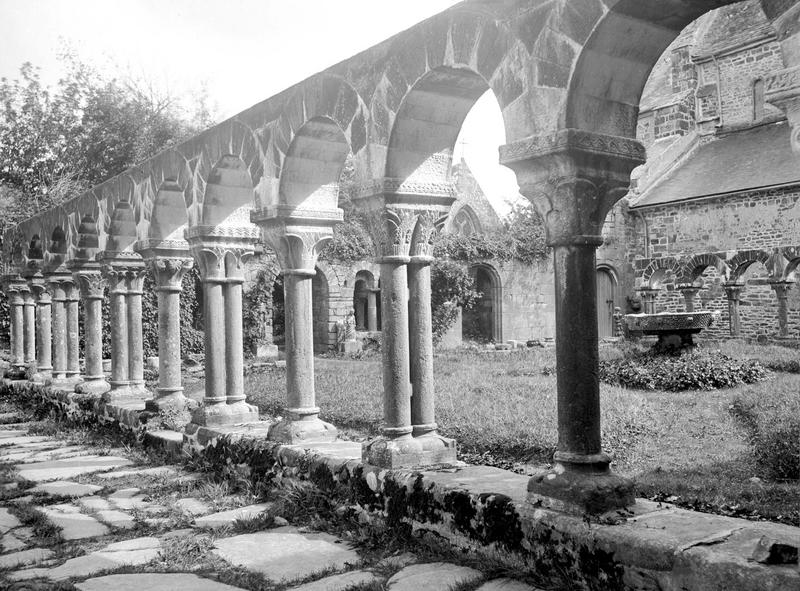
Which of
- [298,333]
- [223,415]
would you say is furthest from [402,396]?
[223,415]

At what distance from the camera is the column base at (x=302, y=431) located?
537cm

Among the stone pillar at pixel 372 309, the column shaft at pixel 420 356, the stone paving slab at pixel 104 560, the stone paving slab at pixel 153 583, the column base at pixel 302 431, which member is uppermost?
the stone pillar at pixel 372 309

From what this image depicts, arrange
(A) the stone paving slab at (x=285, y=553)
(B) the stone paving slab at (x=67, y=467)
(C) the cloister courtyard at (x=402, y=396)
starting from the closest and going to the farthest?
(C) the cloister courtyard at (x=402, y=396) < (A) the stone paving slab at (x=285, y=553) < (B) the stone paving slab at (x=67, y=467)

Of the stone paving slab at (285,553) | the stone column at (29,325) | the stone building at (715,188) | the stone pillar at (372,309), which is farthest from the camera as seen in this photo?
the stone pillar at (372,309)

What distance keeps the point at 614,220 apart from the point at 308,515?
744 inches

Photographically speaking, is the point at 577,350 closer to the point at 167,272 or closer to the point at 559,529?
the point at 559,529

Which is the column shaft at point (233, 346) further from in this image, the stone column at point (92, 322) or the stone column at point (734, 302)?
the stone column at point (734, 302)

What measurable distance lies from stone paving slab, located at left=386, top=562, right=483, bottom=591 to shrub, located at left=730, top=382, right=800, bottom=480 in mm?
3092

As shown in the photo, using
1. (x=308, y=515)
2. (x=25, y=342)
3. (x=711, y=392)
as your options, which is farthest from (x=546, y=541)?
(x=25, y=342)

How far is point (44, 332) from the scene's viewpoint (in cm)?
1166

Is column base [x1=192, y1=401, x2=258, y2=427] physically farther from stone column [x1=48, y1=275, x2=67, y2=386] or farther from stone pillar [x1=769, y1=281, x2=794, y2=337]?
stone pillar [x1=769, y1=281, x2=794, y2=337]

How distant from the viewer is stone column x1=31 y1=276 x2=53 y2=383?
11555 mm

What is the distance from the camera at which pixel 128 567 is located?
3777 millimetres

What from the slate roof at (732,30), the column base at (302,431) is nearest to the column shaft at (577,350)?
the column base at (302,431)
